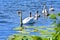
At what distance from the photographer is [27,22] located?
1758 centimetres

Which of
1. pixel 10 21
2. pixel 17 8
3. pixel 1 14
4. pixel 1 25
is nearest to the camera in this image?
pixel 1 25

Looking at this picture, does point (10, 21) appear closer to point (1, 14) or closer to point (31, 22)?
point (31, 22)

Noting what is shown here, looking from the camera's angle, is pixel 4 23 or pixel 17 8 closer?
pixel 4 23

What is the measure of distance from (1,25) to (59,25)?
578 inches

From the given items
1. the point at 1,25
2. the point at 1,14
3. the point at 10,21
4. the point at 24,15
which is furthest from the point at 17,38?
the point at 1,14

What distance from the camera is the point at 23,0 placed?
2952 cm

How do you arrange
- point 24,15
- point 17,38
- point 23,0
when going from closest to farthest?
point 17,38
point 24,15
point 23,0

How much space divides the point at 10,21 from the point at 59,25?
1591cm

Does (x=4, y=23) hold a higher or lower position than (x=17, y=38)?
lower

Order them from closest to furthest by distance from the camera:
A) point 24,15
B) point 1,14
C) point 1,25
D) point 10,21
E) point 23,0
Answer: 1. point 1,25
2. point 10,21
3. point 24,15
4. point 1,14
5. point 23,0

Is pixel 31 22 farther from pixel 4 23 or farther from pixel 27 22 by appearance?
pixel 4 23

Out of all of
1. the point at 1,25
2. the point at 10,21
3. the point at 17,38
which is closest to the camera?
the point at 17,38

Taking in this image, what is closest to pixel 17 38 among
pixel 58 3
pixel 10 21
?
pixel 10 21

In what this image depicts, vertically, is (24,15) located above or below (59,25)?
below
